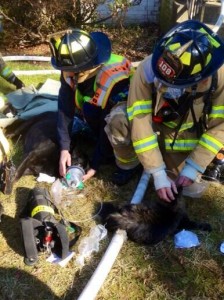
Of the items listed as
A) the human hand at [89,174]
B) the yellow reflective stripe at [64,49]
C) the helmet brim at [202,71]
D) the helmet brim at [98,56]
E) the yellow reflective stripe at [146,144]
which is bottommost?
the human hand at [89,174]

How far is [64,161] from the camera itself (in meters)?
3.36

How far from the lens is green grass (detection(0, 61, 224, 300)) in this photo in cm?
249

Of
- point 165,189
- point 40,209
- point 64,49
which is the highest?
point 64,49

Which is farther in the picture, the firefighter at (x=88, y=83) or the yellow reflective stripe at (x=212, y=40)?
the firefighter at (x=88, y=83)

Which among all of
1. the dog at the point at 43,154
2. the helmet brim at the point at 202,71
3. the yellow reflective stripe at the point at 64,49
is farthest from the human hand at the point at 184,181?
the yellow reflective stripe at the point at 64,49

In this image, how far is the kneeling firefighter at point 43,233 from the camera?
8.34 ft

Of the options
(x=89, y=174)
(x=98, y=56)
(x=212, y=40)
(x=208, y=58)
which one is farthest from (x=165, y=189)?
(x=98, y=56)

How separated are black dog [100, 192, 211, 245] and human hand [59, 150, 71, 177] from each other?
2.24ft

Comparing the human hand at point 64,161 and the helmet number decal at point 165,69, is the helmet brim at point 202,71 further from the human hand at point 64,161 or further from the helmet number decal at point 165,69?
the human hand at point 64,161

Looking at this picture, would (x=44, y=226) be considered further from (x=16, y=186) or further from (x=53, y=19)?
(x=53, y=19)

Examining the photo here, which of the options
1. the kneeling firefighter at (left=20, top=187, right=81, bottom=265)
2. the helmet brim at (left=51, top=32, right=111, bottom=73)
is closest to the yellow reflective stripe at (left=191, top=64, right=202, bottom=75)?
the helmet brim at (left=51, top=32, right=111, bottom=73)

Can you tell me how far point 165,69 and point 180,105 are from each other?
0.52 meters

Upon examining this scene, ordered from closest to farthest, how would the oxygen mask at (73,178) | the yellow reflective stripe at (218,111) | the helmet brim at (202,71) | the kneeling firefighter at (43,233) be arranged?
1. the helmet brim at (202,71)
2. the kneeling firefighter at (43,233)
3. the yellow reflective stripe at (218,111)
4. the oxygen mask at (73,178)

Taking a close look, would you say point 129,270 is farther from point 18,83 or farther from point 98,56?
point 18,83
